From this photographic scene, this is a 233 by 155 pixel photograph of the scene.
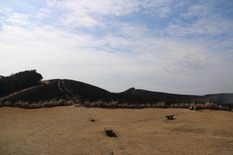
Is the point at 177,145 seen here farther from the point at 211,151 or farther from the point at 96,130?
the point at 96,130

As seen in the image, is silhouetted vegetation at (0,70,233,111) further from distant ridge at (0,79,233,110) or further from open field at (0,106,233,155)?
open field at (0,106,233,155)

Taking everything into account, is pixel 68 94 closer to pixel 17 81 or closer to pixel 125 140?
pixel 17 81

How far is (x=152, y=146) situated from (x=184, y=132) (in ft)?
7.26

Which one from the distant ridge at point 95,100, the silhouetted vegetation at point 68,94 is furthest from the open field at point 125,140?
the silhouetted vegetation at point 68,94

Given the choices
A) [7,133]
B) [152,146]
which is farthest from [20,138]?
[152,146]

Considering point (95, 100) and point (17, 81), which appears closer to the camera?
point (95, 100)

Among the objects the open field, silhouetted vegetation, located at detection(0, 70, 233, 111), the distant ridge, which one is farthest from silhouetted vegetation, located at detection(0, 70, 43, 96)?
the open field

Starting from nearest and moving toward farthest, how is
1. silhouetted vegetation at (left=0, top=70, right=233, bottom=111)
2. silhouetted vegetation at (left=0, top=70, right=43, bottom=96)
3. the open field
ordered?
the open field → silhouetted vegetation at (left=0, top=70, right=233, bottom=111) → silhouetted vegetation at (left=0, top=70, right=43, bottom=96)

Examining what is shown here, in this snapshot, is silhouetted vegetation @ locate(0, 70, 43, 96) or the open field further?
silhouetted vegetation @ locate(0, 70, 43, 96)

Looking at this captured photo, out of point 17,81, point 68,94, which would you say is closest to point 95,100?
point 68,94

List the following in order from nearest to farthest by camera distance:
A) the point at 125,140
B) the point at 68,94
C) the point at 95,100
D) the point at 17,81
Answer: the point at 125,140 → the point at 95,100 → the point at 68,94 → the point at 17,81

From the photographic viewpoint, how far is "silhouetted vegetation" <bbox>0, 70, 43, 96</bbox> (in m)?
33.1

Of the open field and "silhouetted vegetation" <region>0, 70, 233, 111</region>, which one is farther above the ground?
"silhouetted vegetation" <region>0, 70, 233, 111</region>

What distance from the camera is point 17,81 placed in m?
37.6
